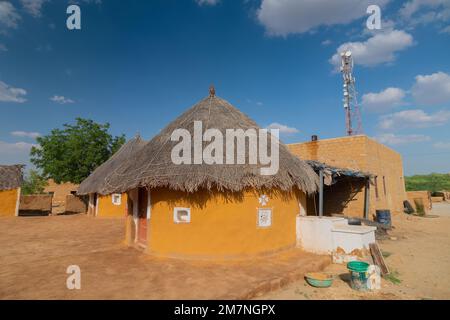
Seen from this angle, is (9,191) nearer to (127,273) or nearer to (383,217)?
(127,273)

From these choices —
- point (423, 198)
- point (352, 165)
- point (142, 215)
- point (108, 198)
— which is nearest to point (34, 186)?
point (108, 198)

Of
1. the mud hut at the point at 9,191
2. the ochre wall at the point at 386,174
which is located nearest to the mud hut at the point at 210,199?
the ochre wall at the point at 386,174

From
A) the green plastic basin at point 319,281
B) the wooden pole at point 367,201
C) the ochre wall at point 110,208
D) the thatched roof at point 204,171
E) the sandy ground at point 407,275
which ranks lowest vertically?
the sandy ground at point 407,275

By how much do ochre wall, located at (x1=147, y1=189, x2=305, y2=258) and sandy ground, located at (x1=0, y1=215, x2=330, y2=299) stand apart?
34 cm

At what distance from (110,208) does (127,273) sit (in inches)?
507

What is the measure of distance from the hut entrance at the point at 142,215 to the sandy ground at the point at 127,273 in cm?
44

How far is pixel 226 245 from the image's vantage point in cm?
708

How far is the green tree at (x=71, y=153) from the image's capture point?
828 inches

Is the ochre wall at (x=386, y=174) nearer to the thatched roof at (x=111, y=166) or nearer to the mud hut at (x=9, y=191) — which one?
the thatched roof at (x=111, y=166)

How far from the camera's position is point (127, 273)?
19.5ft
